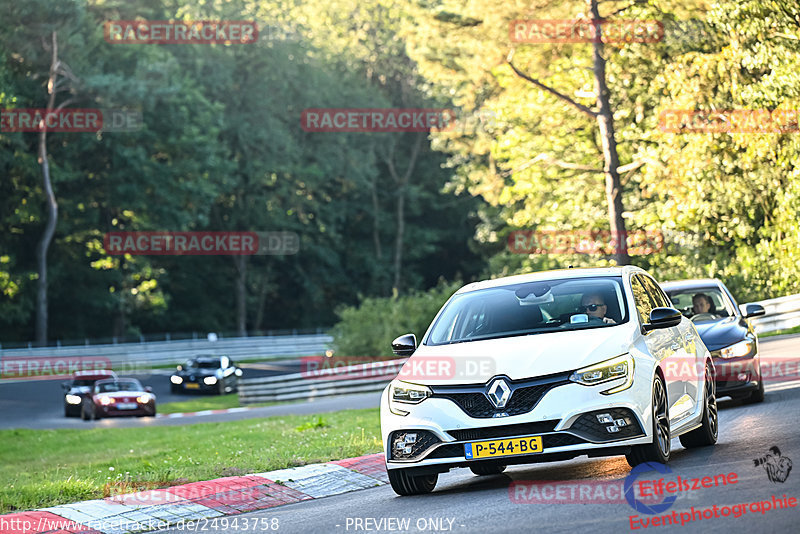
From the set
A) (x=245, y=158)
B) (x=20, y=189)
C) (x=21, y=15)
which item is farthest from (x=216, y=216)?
(x=21, y=15)

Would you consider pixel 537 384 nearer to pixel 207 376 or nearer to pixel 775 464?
pixel 775 464

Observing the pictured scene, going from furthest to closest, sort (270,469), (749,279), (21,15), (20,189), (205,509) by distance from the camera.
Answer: (20,189), (21,15), (749,279), (270,469), (205,509)

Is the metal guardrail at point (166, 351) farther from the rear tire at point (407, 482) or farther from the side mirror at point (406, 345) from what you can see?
the rear tire at point (407, 482)

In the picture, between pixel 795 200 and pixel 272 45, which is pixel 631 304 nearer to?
pixel 795 200

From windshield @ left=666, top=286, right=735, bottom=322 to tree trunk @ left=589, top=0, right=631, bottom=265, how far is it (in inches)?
800

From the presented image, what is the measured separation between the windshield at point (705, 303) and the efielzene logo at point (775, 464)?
6350mm

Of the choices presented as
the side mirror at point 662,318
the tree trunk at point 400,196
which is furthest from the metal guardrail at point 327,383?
the tree trunk at point 400,196

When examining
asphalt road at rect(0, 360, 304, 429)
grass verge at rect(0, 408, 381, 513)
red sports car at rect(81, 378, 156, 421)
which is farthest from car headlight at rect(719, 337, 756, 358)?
red sports car at rect(81, 378, 156, 421)

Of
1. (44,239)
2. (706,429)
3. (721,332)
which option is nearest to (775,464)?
(706,429)

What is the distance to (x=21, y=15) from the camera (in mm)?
58250

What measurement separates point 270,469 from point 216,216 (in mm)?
65949

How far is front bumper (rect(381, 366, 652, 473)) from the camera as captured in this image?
9.28 meters

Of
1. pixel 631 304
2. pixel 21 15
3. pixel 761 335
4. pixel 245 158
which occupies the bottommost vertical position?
pixel 761 335

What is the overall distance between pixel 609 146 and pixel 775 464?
2945cm
